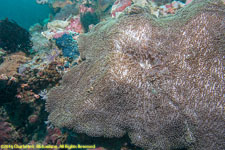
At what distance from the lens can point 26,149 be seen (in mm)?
4535

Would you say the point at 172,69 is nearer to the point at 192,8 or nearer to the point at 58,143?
the point at 192,8

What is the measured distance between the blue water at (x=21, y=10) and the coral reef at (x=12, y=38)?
30.8 metres

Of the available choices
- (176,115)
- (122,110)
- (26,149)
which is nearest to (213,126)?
(176,115)

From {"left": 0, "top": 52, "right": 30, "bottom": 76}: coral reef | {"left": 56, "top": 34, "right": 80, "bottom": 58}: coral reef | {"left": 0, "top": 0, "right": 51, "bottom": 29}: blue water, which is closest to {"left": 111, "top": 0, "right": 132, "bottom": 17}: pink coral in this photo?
{"left": 56, "top": 34, "right": 80, "bottom": 58}: coral reef

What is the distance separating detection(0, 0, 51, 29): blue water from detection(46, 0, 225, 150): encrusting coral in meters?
35.8

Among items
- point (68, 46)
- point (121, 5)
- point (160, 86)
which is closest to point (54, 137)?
point (68, 46)

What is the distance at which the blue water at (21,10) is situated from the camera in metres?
33.4

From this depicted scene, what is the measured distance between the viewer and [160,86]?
9.20 feet

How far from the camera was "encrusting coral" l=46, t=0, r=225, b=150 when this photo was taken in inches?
107

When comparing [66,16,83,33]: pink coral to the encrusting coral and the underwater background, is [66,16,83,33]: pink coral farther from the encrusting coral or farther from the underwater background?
the encrusting coral

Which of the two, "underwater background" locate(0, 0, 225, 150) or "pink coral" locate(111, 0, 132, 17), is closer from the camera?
"underwater background" locate(0, 0, 225, 150)

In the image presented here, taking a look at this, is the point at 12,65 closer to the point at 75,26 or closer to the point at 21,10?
the point at 75,26

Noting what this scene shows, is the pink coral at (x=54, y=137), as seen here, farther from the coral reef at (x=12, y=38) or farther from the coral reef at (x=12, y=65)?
the coral reef at (x=12, y=38)

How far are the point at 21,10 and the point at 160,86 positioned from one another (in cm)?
5279
